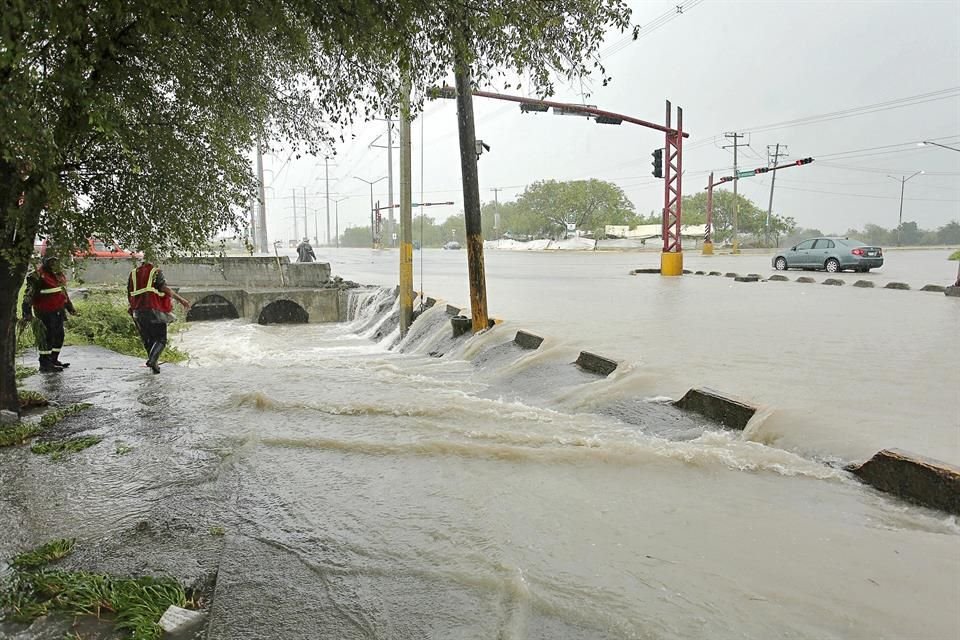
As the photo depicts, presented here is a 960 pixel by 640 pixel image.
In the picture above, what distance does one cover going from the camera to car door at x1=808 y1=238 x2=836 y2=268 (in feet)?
86.6

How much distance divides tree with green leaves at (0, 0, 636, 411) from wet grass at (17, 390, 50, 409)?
1.93 feet

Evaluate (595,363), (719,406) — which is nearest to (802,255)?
(595,363)

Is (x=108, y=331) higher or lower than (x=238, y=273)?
lower

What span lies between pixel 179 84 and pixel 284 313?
50.6ft

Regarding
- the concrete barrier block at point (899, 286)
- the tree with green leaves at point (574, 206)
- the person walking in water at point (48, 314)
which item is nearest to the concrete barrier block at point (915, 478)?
the person walking in water at point (48, 314)

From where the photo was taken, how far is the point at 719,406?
18.9 ft

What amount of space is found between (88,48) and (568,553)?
4.83 metres

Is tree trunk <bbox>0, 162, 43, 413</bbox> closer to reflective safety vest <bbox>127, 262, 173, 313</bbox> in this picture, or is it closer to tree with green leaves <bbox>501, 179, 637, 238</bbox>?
reflective safety vest <bbox>127, 262, 173, 313</bbox>

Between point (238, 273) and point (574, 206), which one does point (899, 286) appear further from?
point (574, 206)

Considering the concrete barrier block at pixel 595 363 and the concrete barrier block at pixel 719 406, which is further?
the concrete barrier block at pixel 595 363

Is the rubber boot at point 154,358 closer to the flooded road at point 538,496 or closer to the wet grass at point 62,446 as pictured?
the flooded road at point 538,496

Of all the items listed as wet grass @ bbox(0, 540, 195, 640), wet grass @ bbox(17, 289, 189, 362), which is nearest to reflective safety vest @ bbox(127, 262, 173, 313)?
wet grass @ bbox(17, 289, 189, 362)

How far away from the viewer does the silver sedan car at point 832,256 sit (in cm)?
2547

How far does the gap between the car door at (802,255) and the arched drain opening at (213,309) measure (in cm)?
2293
